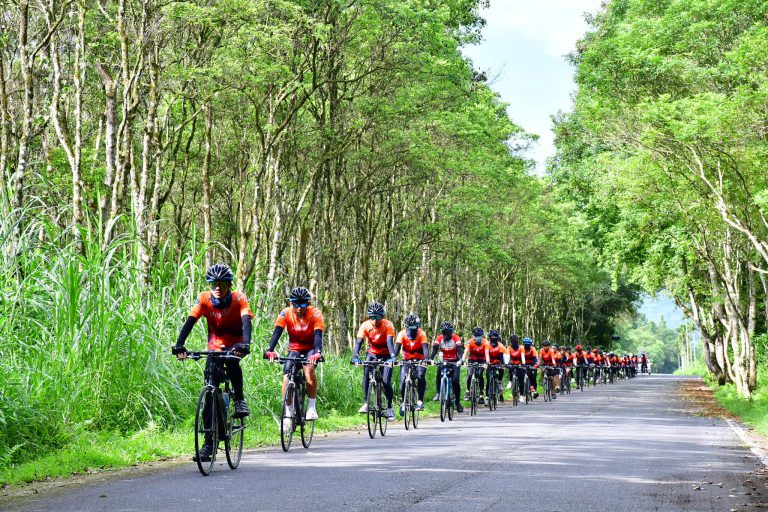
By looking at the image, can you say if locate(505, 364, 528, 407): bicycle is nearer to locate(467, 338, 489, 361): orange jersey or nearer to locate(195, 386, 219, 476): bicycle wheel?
locate(467, 338, 489, 361): orange jersey

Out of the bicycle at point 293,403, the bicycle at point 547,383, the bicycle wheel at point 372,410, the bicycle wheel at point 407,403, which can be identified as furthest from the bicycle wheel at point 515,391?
the bicycle at point 293,403

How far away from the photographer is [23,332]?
11.9 m

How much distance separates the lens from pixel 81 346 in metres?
12.3

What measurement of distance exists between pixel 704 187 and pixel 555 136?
74.9 feet

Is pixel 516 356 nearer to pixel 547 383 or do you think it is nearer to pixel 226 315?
pixel 547 383

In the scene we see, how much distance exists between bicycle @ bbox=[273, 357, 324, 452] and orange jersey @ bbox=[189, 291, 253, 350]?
2.00 m

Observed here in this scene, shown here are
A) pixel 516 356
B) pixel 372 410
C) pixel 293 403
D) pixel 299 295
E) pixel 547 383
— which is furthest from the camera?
pixel 547 383

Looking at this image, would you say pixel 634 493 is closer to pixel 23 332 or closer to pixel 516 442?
pixel 516 442

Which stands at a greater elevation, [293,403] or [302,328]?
[302,328]

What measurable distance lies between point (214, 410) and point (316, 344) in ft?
9.71

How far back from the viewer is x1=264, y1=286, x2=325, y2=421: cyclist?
1283 centimetres

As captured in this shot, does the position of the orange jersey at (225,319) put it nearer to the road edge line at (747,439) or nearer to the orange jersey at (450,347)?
the road edge line at (747,439)

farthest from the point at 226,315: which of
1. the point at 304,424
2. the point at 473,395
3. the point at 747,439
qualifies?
the point at 473,395

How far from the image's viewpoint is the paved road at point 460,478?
26.2 feet
